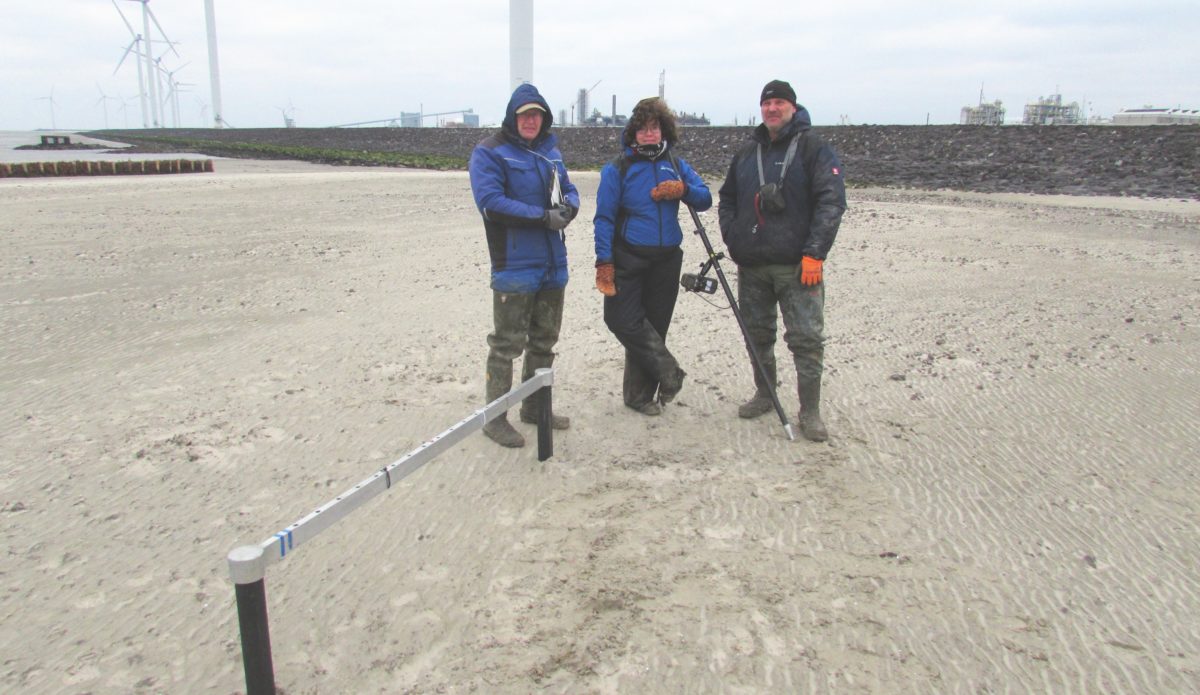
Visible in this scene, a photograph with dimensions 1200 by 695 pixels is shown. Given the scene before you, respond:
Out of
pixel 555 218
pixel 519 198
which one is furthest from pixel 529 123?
pixel 555 218

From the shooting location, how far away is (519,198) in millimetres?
4121

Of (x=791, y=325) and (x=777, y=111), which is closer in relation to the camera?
(x=777, y=111)

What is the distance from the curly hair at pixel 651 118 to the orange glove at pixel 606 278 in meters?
0.71

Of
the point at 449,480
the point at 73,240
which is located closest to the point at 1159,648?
the point at 449,480

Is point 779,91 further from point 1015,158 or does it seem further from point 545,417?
point 1015,158

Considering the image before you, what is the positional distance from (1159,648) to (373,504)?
3242 mm

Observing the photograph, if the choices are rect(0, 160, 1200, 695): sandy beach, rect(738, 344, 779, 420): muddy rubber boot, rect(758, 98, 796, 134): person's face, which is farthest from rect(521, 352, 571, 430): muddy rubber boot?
rect(758, 98, 796, 134): person's face

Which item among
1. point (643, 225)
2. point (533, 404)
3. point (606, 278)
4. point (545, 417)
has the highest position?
point (643, 225)

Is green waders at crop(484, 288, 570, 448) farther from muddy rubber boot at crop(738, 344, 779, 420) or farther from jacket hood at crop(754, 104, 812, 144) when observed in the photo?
jacket hood at crop(754, 104, 812, 144)

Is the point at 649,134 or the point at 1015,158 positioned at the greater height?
the point at 1015,158

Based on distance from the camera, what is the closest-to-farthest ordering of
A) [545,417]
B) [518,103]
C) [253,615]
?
[253,615] → [518,103] → [545,417]

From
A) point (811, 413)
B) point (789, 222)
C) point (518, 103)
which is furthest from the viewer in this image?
point (811, 413)

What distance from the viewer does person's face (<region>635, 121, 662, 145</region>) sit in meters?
4.29

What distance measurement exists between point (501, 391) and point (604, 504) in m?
1.01
